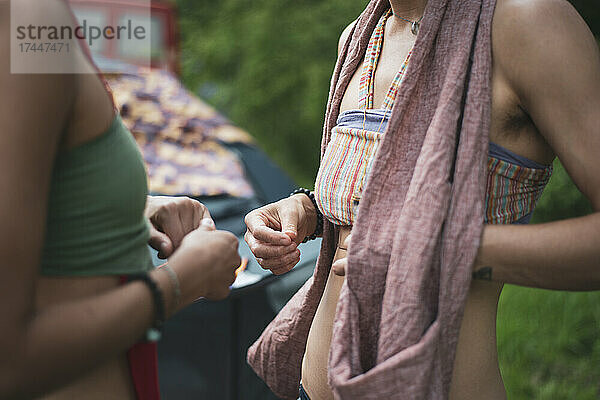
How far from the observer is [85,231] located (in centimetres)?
85

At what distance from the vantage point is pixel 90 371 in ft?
2.87

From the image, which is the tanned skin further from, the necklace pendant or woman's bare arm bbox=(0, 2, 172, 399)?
woman's bare arm bbox=(0, 2, 172, 399)

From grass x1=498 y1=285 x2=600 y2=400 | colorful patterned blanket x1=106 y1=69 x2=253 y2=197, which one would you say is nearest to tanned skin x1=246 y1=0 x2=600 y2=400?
colorful patterned blanket x1=106 y1=69 x2=253 y2=197

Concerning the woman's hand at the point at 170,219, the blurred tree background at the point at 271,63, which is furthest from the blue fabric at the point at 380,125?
the blurred tree background at the point at 271,63

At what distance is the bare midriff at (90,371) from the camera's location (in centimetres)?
85

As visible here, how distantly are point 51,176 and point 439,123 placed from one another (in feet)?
2.11

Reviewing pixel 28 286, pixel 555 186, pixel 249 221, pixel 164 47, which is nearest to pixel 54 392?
pixel 28 286

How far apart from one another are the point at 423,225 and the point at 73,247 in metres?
0.55

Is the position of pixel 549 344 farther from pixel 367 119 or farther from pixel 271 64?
pixel 271 64

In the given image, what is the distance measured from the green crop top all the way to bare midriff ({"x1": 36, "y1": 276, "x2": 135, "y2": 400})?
0.01 metres

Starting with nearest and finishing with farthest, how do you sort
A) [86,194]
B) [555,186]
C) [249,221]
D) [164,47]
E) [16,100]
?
[16,100] → [86,194] → [249,221] → [555,186] → [164,47]

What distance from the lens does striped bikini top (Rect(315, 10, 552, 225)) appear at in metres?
1.13

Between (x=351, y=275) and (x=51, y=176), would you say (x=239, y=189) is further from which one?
(x=51, y=176)

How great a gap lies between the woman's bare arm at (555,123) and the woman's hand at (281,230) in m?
0.49
